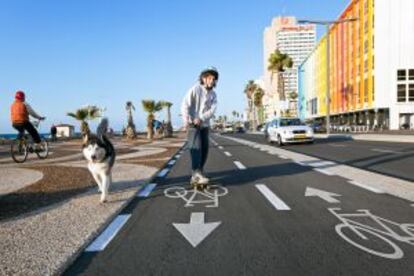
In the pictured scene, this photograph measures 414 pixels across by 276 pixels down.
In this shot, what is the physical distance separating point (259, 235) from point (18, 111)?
10.5m

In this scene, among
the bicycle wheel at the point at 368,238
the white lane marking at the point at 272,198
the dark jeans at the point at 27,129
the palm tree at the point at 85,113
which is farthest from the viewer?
the palm tree at the point at 85,113

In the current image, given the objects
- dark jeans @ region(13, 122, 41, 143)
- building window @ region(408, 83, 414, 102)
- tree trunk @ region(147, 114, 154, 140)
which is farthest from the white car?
building window @ region(408, 83, 414, 102)

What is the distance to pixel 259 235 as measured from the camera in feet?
15.9

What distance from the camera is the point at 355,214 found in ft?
19.0

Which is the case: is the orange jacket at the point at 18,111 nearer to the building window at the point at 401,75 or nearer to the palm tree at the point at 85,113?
the palm tree at the point at 85,113

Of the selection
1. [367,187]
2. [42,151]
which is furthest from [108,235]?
[42,151]

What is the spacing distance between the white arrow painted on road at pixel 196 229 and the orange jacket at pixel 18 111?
9.30 meters

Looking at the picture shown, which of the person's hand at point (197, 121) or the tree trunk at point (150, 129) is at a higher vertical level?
the person's hand at point (197, 121)

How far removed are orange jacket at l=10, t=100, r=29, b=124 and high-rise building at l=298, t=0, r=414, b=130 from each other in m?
56.7

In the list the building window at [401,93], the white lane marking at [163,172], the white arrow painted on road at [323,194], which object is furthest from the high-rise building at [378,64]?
the white arrow painted on road at [323,194]

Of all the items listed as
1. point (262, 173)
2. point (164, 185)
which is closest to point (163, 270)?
point (164, 185)

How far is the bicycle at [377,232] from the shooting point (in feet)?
13.7

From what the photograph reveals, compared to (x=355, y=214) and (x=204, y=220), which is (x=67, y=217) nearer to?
(x=204, y=220)

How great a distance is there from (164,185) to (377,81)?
63.9 m
